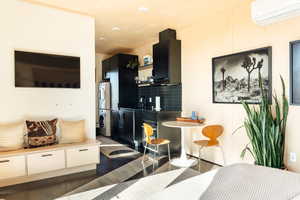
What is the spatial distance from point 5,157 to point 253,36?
3.91m

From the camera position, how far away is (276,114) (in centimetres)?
261

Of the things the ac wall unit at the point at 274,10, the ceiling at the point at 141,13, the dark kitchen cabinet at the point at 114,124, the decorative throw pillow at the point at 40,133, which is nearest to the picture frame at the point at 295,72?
the ac wall unit at the point at 274,10

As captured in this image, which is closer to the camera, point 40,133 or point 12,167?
point 12,167

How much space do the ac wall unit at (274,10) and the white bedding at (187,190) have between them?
5.23 feet

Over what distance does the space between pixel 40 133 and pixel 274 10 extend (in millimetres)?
3378

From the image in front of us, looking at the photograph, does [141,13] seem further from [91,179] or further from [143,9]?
[91,179]

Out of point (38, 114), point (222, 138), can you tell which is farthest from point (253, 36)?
point (38, 114)

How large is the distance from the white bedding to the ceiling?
2.70 meters

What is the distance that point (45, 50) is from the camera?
11.0 feet

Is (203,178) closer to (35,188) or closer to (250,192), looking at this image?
(250,192)

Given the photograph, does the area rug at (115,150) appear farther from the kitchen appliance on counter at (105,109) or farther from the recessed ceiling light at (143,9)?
the recessed ceiling light at (143,9)

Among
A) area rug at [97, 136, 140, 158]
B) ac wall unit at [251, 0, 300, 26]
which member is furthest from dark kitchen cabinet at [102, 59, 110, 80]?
ac wall unit at [251, 0, 300, 26]

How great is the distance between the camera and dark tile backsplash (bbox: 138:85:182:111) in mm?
4551

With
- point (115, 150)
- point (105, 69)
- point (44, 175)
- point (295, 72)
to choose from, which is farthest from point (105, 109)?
point (295, 72)
